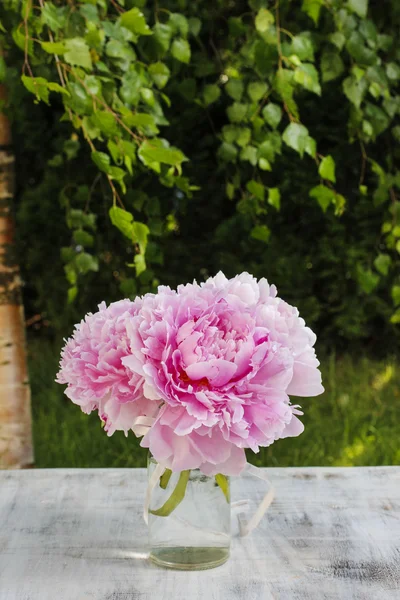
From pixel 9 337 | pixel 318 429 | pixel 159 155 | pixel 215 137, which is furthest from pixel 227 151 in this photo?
pixel 318 429

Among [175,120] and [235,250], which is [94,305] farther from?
[175,120]

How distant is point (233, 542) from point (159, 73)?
0.95 meters

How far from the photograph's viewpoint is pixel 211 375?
804 mm

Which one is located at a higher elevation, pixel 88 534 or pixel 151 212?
pixel 88 534

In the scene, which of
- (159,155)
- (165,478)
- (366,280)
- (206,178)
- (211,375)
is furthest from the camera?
(206,178)

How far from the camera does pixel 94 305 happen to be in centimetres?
319

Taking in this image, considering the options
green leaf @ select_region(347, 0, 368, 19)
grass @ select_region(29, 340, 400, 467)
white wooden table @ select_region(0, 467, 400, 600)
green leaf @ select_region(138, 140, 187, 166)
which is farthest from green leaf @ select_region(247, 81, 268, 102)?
grass @ select_region(29, 340, 400, 467)

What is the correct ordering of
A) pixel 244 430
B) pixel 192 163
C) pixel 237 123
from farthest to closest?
pixel 192 163 → pixel 237 123 → pixel 244 430

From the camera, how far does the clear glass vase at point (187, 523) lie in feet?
2.93

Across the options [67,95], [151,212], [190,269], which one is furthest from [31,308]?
[67,95]

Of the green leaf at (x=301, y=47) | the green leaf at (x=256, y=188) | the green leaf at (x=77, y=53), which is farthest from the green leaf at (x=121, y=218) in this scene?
the green leaf at (x=301, y=47)

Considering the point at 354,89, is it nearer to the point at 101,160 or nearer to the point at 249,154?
the point at 249,154

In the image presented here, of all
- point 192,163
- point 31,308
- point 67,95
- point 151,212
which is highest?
point 67,95

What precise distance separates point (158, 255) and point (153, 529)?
0.93m
